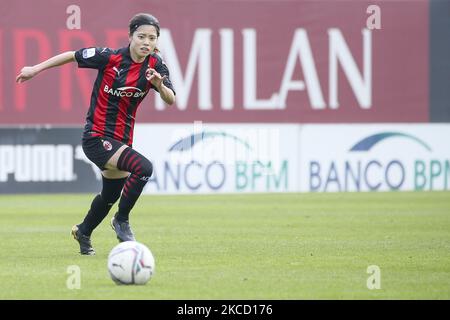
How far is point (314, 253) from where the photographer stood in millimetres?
11727

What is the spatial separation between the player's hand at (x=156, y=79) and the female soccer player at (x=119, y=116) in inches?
11.5

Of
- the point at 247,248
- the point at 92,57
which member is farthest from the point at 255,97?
the point at 92,57

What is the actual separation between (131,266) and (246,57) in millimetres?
15285

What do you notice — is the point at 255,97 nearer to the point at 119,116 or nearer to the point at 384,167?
the point at 384,167

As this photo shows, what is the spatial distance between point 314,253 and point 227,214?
6086mm

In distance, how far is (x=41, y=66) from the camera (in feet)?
35.4

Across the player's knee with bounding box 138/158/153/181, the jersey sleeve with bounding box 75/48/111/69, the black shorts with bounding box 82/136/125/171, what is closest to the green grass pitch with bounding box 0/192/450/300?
the player's knee with bounding box 138/158/153/181

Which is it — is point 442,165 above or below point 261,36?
below

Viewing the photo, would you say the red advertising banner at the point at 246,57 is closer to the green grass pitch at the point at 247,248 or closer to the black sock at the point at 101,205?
the green grass pitch at the point at 247,248

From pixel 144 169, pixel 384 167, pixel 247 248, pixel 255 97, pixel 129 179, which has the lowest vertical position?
pixel 247 248

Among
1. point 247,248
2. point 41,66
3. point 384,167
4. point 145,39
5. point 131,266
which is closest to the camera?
point 131,266

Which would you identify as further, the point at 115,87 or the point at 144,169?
the point at 115,87
